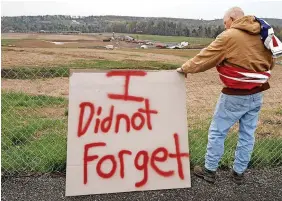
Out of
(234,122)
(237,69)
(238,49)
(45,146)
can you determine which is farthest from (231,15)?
(45,146)

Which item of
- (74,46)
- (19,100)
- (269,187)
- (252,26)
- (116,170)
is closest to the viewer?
(252,26)

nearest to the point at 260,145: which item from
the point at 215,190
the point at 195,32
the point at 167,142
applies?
the point at 215,190

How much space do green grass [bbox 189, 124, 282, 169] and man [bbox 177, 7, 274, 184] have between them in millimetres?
646

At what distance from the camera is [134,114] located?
354 cm

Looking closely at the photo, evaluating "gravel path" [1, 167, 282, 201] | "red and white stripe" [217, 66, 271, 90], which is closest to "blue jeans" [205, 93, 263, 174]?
"red and white stripe" [217, 66, 271, 90]

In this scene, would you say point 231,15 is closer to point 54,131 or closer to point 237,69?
point 237,69

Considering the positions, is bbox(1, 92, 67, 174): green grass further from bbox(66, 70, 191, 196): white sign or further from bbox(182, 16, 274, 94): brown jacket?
bbox(182, 16, 274, 94): brown jacket

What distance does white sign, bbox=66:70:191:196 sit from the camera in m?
3.43

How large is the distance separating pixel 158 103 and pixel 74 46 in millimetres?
28928

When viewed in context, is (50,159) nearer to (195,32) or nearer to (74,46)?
(195,32)

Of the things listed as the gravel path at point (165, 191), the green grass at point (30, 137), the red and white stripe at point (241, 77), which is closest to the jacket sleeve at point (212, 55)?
the red and white stripe at point (241, 77)

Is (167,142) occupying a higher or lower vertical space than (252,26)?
lower

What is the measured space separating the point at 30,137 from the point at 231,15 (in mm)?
3533

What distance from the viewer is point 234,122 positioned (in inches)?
138
